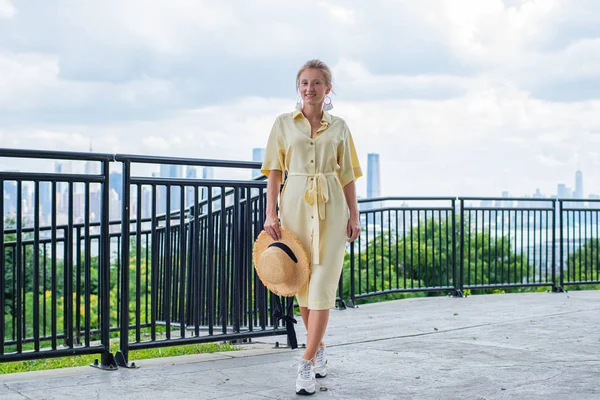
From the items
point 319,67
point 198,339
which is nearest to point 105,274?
point 198,339

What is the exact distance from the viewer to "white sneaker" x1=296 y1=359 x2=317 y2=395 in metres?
4.13

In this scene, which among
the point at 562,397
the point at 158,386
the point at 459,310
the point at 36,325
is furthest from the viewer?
the point at 459,310

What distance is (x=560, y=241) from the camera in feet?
36.4

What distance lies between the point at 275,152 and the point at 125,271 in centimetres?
136

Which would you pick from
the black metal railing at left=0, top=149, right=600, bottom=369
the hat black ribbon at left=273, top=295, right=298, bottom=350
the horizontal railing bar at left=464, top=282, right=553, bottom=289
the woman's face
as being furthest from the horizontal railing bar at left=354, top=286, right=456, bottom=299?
the woman's face

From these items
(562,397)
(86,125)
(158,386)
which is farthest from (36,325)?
(86,125)

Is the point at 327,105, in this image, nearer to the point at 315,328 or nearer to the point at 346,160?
the point at 346,160

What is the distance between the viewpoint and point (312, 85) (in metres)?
4.39

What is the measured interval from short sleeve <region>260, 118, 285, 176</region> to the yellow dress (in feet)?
0.17

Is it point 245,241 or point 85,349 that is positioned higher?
point 245,241

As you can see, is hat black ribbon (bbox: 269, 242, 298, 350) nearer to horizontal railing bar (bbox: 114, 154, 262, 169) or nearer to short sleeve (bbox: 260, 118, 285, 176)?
horizontal railing bar (bbox: 114, 154, 262, 169)

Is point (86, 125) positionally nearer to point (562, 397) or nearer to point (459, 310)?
point (459, 310)

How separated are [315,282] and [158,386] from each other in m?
1.11

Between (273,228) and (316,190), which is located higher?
(316,190)
